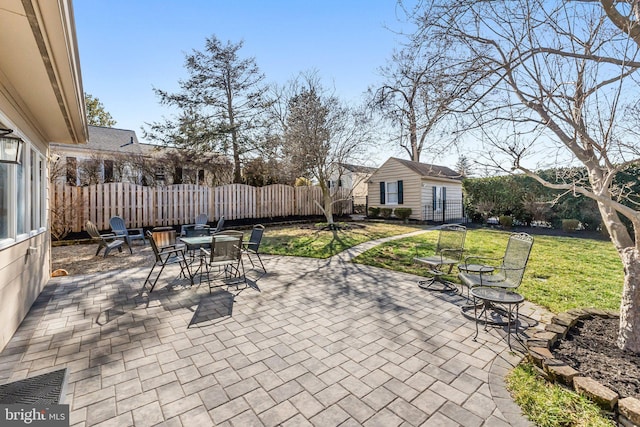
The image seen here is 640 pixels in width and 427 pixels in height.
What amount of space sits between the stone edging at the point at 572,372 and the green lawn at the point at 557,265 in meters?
0.94

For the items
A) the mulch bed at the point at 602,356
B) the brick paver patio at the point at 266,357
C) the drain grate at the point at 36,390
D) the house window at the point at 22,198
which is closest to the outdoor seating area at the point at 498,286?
the brick paver patio at the point at 266,357

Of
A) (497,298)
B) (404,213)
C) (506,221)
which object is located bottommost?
(497,298)

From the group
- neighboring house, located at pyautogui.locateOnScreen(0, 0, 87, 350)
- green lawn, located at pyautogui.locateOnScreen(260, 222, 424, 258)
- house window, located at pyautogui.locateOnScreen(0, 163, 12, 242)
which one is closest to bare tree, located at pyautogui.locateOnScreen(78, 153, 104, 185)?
green lawn, located at pyautogui.locateOnScreen(260, 222, 424, 258)

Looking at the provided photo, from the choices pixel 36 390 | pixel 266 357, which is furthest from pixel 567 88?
pixel 36 390

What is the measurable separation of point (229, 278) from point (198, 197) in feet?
25.8

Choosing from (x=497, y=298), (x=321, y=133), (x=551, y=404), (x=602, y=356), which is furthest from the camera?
(x=321, y=133)

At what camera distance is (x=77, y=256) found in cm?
749

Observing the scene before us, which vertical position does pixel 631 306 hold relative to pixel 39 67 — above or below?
below

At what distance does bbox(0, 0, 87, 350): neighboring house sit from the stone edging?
440 centimetres

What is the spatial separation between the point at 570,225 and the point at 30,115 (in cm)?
1630

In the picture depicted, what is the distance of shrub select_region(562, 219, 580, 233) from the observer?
11547mm

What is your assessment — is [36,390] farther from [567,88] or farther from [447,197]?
[447,197]

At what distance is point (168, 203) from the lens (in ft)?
37.8

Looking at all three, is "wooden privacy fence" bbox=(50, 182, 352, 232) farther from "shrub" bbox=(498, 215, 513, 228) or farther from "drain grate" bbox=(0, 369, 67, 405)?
"drain grate" bbox=(0, 369, 67, 405)
